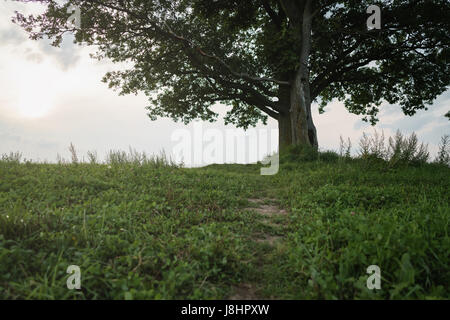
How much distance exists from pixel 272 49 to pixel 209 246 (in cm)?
1304

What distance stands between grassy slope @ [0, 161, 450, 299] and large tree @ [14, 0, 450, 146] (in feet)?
31.9

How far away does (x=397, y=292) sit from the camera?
8.02 ft

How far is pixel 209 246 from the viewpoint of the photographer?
11.4 feet

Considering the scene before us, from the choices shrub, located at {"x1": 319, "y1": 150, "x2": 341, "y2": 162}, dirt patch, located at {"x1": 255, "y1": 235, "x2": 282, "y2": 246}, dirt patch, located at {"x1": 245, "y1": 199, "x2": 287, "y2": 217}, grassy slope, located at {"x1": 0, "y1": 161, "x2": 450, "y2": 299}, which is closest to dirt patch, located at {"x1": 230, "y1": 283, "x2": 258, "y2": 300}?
grassy slope, located at {"x1": 0, "y1": 161, "x2": 450, "y2": 299}

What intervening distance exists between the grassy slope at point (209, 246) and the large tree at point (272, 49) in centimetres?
972

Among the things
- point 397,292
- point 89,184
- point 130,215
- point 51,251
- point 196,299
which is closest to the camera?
point 397,292

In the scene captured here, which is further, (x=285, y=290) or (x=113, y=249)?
(x=113, y=249)

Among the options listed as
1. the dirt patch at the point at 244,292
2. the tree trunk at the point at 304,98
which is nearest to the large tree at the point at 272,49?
the tree trunk at the point at 304,98

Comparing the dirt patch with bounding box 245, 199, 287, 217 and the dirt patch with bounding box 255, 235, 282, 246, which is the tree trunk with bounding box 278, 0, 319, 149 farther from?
the dirt patch with bounding box 255, 235, 282, 246

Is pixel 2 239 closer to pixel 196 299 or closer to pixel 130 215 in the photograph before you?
pixel 130 215

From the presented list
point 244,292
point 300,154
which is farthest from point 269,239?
point 300,154

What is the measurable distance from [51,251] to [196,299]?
187cm

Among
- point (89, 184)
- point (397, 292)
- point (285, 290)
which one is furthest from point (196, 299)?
point (89, 184)

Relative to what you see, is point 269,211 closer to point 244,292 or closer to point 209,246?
point 209,246
